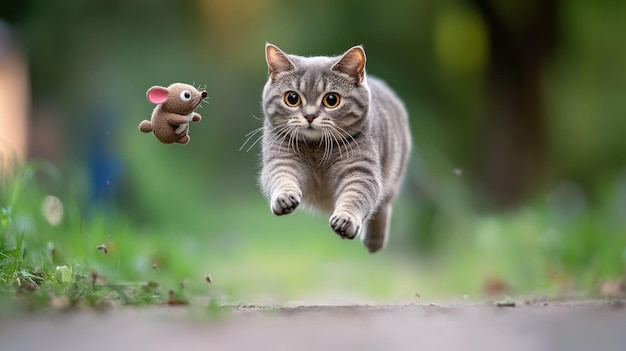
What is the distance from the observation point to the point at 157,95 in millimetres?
3000

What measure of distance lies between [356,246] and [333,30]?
2.38 metres

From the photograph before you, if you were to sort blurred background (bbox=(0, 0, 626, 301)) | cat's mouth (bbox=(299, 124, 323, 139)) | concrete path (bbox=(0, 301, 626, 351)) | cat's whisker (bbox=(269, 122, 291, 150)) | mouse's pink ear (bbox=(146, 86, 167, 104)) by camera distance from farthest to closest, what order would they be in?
blurred background (bbox=(0, 0, 626, 301)) → cat's whisker (bbox=(269, 122, 291, 150)) → cat's mouth (bbox=(299, 124, 323, 139)) → mouse's pink ear (bbox=(146, 86, 167, 104)) → concrete path (bbox=(0, 301, 626, 351))

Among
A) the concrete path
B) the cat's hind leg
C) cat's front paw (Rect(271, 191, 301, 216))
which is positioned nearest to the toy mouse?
cat's front paw (Rect(271, 191, 301, 216))

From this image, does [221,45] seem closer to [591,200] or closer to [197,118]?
[591,200]

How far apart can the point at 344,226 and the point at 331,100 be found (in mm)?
661

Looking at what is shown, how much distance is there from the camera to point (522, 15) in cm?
720

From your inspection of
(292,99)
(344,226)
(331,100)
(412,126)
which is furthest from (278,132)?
(412,126)

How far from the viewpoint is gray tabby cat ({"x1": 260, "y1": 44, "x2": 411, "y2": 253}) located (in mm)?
3434

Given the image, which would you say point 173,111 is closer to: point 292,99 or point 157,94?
point 157,94

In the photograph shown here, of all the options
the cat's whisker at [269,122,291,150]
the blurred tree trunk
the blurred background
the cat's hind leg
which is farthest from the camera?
the blurred tree trunk

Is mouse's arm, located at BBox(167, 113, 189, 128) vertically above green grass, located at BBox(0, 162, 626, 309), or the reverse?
mouse's arm, located at BBox(167, 113, 189, 128)

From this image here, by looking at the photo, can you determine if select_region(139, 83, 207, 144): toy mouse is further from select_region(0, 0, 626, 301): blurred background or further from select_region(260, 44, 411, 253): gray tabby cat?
select_region(0, 0, 626, 301): blurred background

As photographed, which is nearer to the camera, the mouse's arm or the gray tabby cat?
the mouse's arm

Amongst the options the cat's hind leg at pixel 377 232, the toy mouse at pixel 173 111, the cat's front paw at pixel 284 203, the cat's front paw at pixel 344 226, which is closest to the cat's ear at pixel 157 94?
the toy mouse at pixel 173 111
